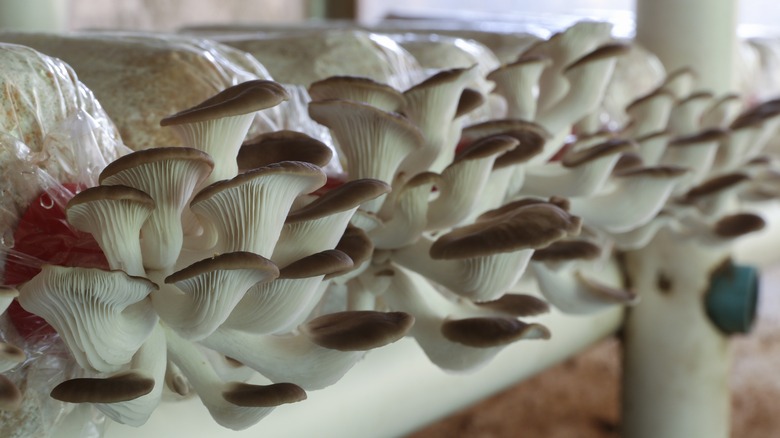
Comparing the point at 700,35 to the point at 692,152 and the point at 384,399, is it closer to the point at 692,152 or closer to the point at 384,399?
the point at 692,152

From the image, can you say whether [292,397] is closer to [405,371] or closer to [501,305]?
[501,305]

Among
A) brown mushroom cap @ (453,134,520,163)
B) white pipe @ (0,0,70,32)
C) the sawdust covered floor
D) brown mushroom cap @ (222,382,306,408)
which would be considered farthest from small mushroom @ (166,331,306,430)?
white pipe @ (0,0,70,32)

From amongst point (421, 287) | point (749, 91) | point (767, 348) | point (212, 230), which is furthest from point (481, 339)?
point (767, 348)

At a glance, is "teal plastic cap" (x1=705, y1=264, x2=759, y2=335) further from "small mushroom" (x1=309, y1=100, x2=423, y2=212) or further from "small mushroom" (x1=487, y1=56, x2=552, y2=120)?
"small mushroom" (x1=309, y1=100, x2=423, y2=212)

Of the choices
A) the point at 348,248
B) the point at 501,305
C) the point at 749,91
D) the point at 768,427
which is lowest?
the point at 768,427

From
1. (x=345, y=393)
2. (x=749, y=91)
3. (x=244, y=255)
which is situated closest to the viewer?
(x=244, y=255)
